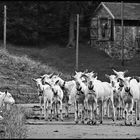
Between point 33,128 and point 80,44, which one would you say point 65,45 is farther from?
point 33,128

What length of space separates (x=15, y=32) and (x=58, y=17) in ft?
20.5

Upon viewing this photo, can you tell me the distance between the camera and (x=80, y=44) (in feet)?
225

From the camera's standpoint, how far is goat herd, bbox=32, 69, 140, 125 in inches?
895

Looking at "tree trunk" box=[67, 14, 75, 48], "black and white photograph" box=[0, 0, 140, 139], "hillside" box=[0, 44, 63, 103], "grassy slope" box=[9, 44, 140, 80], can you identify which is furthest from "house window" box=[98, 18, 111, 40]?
"hillside" box=[0, 44, 63, 103]

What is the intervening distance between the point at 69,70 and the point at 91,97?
29.4m

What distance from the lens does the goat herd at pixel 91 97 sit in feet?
74.6

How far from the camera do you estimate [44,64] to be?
4897 centimetres

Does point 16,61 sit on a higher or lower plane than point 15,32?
lower

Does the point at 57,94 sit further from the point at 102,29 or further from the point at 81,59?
the point at 102,29

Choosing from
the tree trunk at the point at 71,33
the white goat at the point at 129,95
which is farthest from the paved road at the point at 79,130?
the tree trunk at the point at 71,33

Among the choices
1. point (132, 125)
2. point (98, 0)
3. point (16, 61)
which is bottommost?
point (132, 125)

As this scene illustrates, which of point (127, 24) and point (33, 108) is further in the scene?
point (127, 24)

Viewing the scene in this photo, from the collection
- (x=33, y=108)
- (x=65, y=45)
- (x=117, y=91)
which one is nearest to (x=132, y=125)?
(x=117, y=91)

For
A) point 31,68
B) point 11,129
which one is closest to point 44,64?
point 31,68
